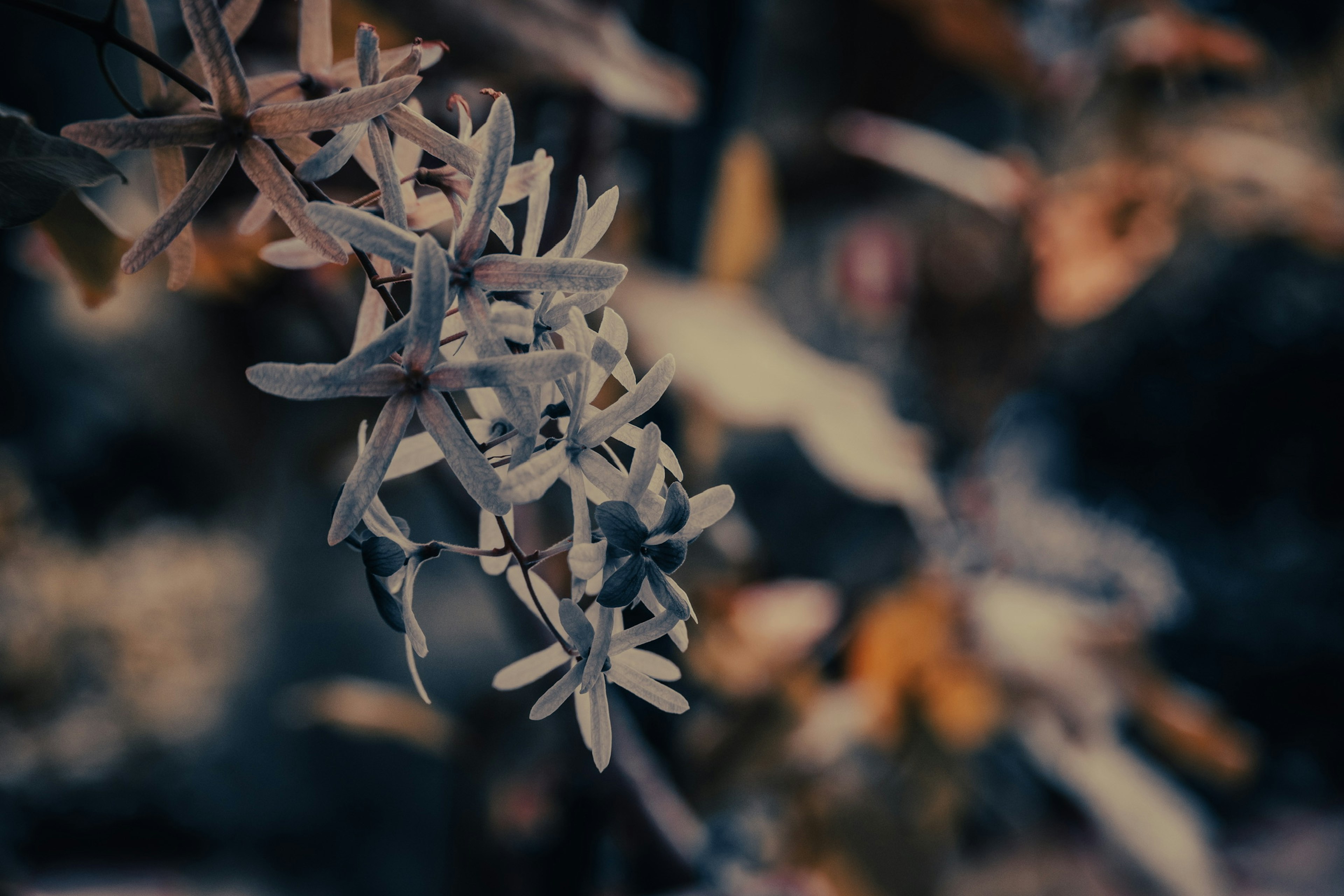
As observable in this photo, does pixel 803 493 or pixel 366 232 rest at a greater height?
pixel 366 232

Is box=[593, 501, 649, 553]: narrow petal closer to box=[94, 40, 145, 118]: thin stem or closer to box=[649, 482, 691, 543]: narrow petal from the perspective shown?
box=[649, 482, 691, 543]: narrow petal

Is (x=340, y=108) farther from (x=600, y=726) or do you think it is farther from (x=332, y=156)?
(x=600, y=726)

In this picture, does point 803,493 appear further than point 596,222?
Yes

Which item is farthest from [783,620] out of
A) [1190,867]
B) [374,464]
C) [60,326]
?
[60,326]

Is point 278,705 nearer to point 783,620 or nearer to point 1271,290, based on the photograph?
point 783,620

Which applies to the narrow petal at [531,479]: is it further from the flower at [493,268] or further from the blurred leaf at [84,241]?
the blurred leaf at [84,241]

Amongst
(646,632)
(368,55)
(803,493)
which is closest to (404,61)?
(368,55)
